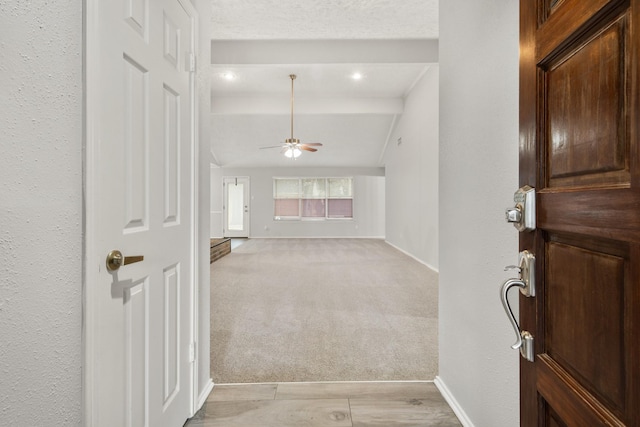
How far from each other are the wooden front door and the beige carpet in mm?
1501

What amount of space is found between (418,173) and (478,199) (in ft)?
16.7

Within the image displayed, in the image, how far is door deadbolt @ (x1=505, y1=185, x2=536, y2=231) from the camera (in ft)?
2.47

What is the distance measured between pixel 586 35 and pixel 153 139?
1.29m

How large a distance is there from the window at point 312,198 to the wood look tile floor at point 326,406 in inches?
365

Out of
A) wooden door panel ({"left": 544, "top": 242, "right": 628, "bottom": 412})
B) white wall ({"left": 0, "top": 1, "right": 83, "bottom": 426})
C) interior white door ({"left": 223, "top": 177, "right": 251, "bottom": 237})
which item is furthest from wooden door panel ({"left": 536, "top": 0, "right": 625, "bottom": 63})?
interior white door ({"left": 223, "top": 177, "right": 251, "bottom": 237})

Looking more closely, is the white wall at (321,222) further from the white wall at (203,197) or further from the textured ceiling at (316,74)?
the white wall at (203,197)

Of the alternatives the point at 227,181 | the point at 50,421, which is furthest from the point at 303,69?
the point at 227,181

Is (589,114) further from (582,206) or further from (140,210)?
(140,210)

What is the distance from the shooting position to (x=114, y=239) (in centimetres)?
101

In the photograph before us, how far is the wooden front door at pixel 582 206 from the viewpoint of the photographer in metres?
0.51

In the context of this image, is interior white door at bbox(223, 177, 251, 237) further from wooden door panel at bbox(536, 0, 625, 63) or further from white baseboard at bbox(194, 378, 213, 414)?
wooden door panel at bbox(536, 0, 625, 63)

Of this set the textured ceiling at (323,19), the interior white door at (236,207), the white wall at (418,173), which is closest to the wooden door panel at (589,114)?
the textured ceiling at (323,19)

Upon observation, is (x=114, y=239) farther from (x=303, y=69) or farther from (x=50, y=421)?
(x=303, y=69)

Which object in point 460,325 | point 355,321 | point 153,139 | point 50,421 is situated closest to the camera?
point 50,421
